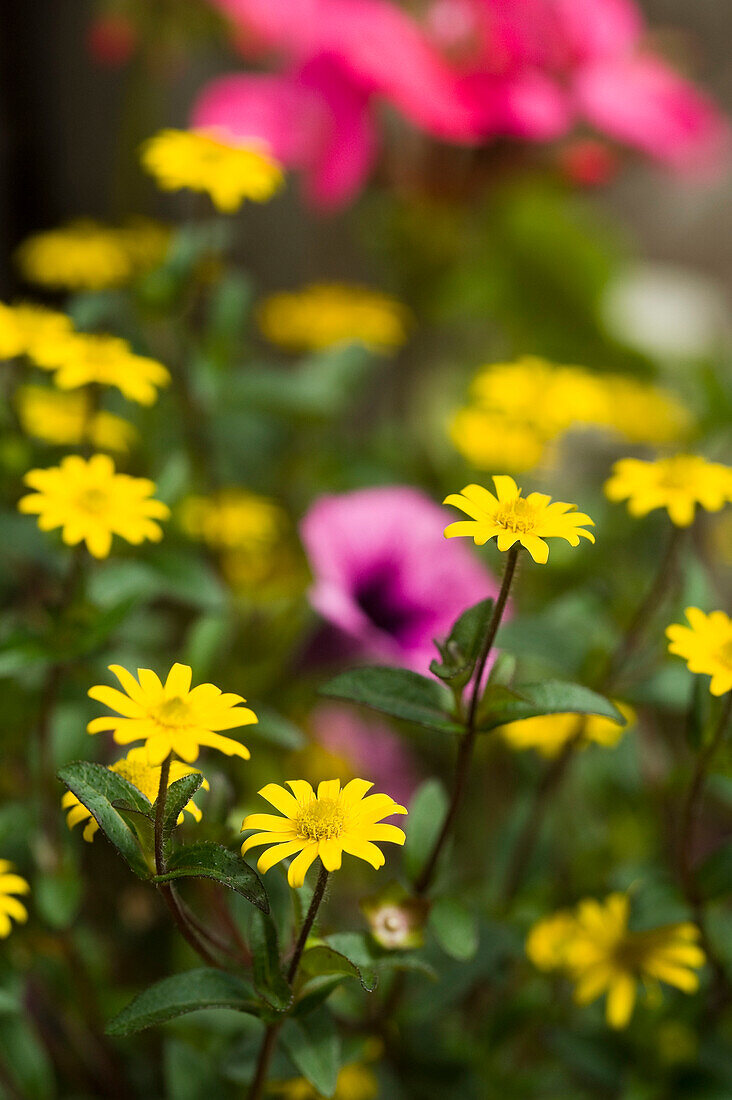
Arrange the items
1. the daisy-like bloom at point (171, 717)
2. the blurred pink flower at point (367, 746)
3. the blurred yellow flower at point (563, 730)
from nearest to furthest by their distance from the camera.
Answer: the daisy-like bloom at point (171, 717) → the blurred yellow flower at point (563, 730) → the blurred pink flower at point (367, 746)

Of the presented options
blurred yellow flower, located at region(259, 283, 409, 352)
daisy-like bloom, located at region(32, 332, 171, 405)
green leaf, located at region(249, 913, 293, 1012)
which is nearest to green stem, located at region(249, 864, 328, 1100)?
green leaf, located at region(249, 913, 293, 1012)

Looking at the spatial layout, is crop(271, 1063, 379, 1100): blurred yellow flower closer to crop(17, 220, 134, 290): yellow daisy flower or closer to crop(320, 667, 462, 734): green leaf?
crop(320, 667, 462, 734): green leaf

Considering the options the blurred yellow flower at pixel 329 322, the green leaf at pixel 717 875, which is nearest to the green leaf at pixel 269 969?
the green leaf at pixel 717 875

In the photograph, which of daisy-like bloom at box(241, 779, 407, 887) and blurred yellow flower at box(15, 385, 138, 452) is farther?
blurred yellow flower at box(15, 385, 138, 452)

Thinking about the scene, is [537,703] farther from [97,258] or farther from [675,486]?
[97,258]

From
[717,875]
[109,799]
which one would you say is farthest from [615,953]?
[109,799]

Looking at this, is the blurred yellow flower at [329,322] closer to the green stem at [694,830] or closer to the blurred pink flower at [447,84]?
the blurred pink flower at [447,84]

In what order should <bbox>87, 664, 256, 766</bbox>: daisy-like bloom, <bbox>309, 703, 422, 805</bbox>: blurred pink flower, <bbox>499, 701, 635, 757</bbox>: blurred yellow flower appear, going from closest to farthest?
<bbox>87, 664, 256, 766</bbox>: daisy-like bloom → <bbox>499, 701, 635, 757</bbox>: blurred yellow flower → <bbox>309, 703, 422, 805</bbox>: blurred pink flower
